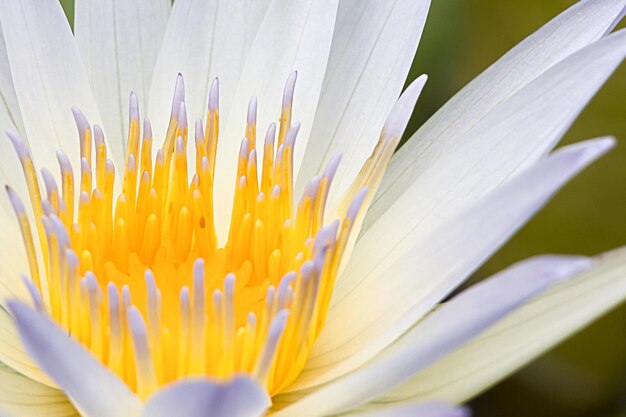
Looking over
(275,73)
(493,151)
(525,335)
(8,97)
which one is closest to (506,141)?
(493,151)

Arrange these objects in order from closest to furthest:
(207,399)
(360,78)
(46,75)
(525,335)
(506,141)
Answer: (207,399)
(525,335)
(506,141)
(46,75)
(360,78)

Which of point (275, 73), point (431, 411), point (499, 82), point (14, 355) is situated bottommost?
point (431, 411)

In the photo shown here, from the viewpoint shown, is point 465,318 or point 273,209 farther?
point 273,209

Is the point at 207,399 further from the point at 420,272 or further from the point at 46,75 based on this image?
the point at 46,75

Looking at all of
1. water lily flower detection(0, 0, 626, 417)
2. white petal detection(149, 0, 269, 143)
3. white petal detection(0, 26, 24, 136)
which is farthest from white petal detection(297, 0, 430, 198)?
white petal detection(0, 26, 24, 136)

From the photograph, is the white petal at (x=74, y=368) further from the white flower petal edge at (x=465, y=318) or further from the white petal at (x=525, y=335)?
the white petal at (x=525, y=335)

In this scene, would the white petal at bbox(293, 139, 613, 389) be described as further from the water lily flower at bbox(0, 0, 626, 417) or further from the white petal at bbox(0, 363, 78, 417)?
the white petal at bbox(0, 363, 78, 417)

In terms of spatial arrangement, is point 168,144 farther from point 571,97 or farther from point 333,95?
point 571,97
